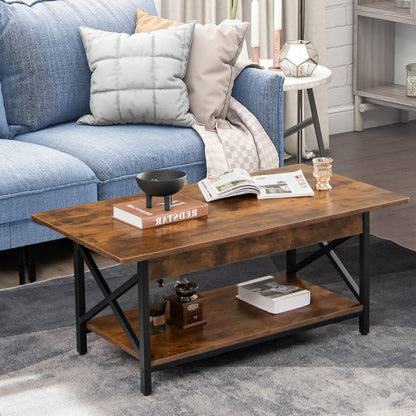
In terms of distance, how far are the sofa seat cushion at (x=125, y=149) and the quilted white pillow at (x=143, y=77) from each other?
6cm

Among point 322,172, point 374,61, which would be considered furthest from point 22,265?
point 374,61

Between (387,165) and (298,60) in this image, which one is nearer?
(298,60)

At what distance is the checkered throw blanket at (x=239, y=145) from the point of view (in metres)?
3.53

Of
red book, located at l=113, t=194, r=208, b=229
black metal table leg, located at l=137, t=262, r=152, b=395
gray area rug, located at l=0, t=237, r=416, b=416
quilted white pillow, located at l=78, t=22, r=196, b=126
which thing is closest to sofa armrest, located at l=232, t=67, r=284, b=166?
quilted white pillow, located at l=78, t=22, r=196, b=126

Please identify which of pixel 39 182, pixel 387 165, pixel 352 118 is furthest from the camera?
pixel 352 118

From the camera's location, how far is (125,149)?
11.1 feet

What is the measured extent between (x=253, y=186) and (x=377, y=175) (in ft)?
6.20

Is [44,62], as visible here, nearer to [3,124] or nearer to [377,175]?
[3,124]

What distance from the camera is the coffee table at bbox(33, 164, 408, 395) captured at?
7.75 feet

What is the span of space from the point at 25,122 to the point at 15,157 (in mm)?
451

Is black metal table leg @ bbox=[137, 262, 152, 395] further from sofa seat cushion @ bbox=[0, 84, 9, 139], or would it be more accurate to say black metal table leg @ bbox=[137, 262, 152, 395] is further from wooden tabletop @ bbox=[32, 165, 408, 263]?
sofa seat cushion @ bbox=[0, 84, 9, 139]

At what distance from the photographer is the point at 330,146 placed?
509 centimetres

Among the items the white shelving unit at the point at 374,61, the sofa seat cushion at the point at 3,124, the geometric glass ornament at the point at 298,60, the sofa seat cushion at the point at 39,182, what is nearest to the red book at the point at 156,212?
the sofa seat cushion at the point at 39,182

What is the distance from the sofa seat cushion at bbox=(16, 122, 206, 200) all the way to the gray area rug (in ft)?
1.60
